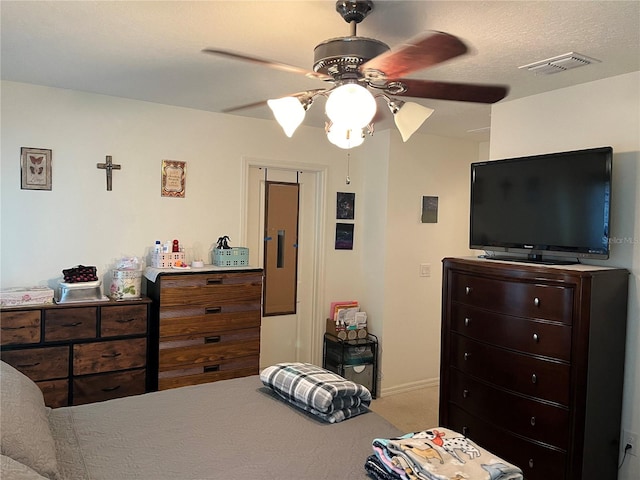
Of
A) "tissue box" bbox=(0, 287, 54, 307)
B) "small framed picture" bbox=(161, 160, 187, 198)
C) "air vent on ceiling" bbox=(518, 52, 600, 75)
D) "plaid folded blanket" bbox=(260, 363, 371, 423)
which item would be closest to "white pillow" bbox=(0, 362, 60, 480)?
"plaid folded blanket" bbox=(260, 363, 371, 423)

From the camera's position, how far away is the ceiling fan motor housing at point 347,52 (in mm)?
1663

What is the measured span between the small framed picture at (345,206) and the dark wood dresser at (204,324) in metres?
1.20

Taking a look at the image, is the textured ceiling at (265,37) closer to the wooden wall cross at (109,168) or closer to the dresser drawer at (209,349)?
the wooden wall cross at (109,168)

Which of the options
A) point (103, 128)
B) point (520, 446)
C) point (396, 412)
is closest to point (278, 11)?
point (103, 128)

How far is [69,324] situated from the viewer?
3119 millimetres

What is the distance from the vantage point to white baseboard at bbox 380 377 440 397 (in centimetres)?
446

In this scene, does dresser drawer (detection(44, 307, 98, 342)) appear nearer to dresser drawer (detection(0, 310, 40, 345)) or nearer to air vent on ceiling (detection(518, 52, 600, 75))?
dresser drawer (detection(0, 310, 40, 345))

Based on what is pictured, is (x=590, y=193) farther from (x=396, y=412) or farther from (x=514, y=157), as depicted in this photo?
(x=396, y=412)

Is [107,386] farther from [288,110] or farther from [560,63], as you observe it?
[560,63]

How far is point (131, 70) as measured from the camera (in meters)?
2.86

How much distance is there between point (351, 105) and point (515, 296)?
5.46 feet

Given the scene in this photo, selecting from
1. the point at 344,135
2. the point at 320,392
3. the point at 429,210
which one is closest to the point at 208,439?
the point at 320,392

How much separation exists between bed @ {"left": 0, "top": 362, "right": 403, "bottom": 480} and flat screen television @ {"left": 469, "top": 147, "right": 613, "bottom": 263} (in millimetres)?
1546

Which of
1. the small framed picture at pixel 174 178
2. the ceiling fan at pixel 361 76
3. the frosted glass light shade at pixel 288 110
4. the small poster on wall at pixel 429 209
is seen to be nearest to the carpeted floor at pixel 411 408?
the small poster on wall at pixel 429 209
